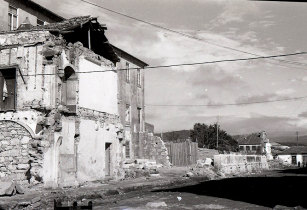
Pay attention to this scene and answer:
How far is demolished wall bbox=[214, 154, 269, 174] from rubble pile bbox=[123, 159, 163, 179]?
628cm

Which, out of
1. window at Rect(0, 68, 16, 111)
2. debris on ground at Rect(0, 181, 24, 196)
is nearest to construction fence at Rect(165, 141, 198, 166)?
window at Rect(0, 68, 16, 111)

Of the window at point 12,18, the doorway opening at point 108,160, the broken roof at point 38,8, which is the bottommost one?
the doorway opening at point 108,160

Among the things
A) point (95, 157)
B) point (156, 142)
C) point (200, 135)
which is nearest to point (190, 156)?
point (156, 142)

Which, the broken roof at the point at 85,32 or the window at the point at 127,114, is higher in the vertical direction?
the broken roof at the point at 85,32

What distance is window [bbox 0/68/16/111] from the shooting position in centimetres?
1848

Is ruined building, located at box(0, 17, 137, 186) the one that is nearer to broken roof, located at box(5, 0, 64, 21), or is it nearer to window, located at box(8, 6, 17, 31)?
window, located at box(8, 6, 17, 31)

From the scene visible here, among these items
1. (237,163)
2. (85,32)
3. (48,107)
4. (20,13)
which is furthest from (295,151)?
(48,107)

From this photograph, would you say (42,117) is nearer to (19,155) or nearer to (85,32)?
(19,155)

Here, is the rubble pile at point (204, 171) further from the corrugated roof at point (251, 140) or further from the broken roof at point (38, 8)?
the corrugated roof at point (251, 140)

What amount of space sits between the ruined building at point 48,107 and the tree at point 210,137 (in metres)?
55.5

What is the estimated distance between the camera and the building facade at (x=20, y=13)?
84.1ft

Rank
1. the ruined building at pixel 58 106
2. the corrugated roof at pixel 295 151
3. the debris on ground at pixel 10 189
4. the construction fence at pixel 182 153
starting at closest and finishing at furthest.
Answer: the debris on ground at pixel 10 189
the ruined building at pixel 58 106
the construction fence at pixel 182 153
the corrugated roof at pixel 295 151

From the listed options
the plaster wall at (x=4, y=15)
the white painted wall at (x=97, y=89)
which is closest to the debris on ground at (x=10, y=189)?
the white painted wall at (x=97, y=89)

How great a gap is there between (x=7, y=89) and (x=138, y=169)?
13.0 meters
